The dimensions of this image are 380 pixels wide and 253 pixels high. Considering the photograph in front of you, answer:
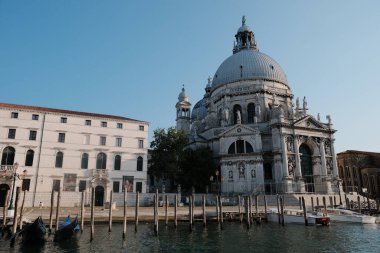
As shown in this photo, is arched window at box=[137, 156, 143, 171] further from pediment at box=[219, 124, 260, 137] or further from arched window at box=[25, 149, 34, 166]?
pediment at box=[219, 124, 260, 137]

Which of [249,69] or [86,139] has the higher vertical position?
[249,69]

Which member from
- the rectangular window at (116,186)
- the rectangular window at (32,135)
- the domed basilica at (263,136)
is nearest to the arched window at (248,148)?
the domed basilica at (263,136)

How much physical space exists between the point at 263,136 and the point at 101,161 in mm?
22851

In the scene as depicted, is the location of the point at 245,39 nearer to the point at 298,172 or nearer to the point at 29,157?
the point at 298,172

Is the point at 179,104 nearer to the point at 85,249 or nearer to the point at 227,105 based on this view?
the point at 227,105

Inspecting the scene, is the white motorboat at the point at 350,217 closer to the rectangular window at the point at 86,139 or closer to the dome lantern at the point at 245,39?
the rectangular window at the point at 86,139

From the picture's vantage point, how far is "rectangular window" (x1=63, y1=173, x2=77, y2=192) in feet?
92.8

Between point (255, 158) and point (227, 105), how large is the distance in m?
11.3

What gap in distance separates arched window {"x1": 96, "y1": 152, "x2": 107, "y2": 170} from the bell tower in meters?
35.9

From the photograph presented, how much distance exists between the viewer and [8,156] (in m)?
27.1

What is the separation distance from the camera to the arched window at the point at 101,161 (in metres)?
29.9

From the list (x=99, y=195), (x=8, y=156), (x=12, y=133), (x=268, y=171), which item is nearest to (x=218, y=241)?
(x=99, y=195)

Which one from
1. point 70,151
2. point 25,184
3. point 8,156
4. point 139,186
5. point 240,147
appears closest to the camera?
point 25,184

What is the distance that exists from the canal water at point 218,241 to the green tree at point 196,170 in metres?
18.2
